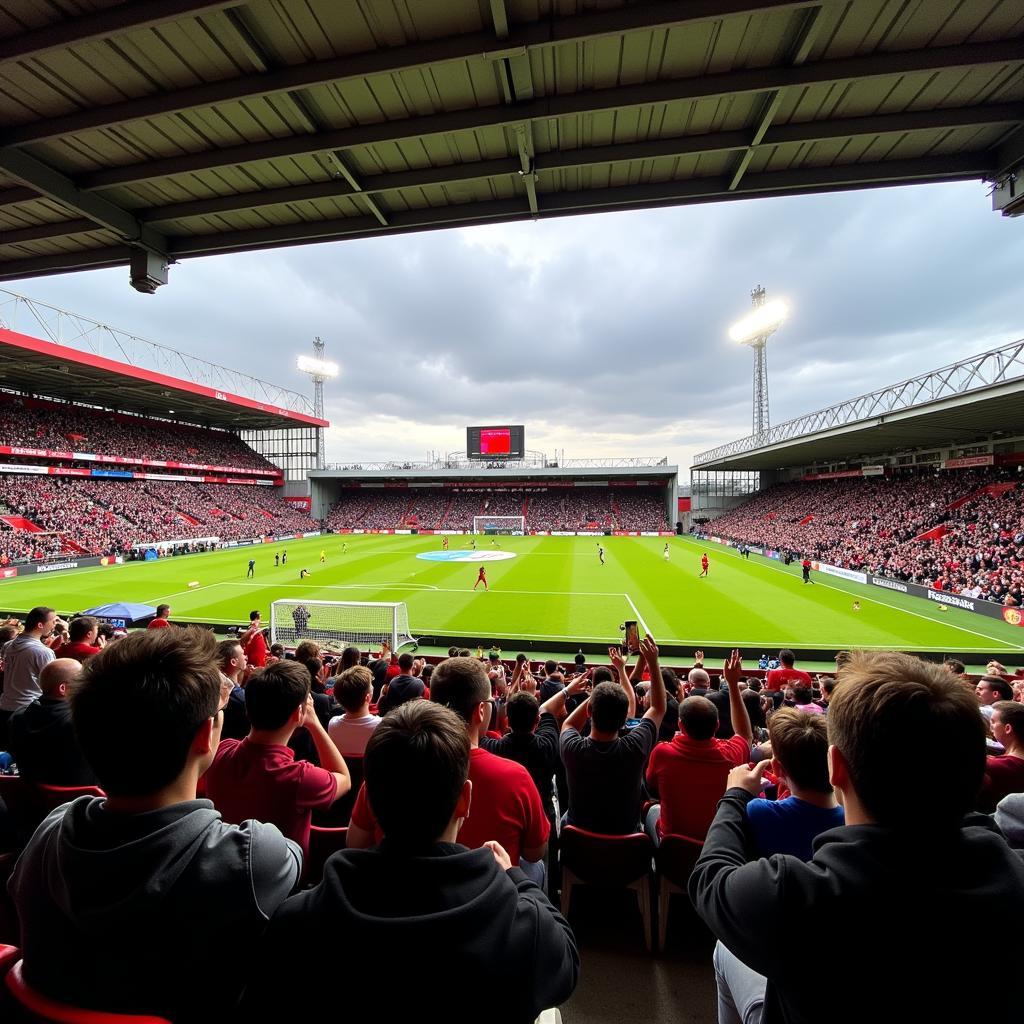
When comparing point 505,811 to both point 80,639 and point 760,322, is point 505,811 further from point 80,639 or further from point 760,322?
point 760,322

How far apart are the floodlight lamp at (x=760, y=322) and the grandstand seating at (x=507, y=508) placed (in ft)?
74.4

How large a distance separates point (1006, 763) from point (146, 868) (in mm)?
5177

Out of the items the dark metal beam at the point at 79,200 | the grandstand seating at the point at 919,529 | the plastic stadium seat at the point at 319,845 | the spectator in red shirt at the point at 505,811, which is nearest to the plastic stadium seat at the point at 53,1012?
the spectator in red shirt at the point at 505,811

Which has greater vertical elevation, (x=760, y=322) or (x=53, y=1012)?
(x=760, y=322)

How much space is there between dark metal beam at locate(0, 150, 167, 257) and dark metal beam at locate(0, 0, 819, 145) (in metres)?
0.18

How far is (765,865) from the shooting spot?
1576 millimetres

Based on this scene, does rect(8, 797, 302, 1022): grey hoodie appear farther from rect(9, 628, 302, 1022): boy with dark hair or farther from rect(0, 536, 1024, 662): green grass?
rect(0, 536, 1024, 662): green grass

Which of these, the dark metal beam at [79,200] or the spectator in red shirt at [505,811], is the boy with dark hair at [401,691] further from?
the dark metal beam at [79,200]

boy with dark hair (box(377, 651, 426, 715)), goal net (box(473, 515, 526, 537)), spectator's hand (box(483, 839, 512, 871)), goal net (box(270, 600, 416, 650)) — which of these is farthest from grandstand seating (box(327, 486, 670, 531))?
spectator's hand (box(483, 839, 512, 871))

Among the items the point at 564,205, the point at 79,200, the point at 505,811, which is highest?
the point at 564,205

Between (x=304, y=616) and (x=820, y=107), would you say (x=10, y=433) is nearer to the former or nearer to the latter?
(x=304, y=616)

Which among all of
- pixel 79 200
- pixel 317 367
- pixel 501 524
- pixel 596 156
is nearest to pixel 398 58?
pixel 596 156

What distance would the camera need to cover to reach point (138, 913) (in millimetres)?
1359

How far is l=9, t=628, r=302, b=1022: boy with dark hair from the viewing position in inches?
54.6
